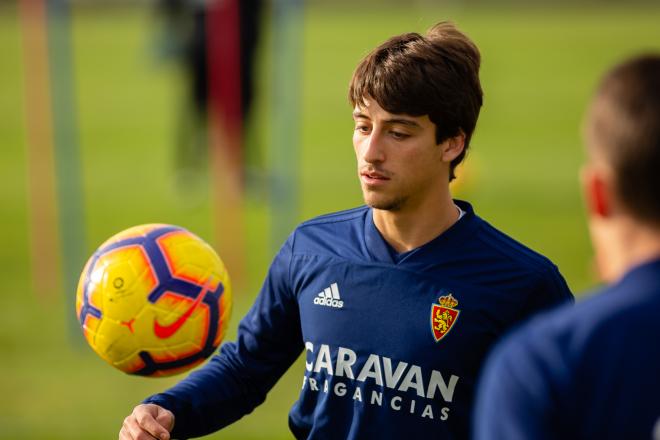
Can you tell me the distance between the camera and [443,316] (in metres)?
3.49

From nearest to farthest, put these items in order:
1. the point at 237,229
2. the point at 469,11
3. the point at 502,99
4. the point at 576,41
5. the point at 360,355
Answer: the point at 360,355, the point at 237,229, the point at 502,99, the point at 576,41, the point at 469,11

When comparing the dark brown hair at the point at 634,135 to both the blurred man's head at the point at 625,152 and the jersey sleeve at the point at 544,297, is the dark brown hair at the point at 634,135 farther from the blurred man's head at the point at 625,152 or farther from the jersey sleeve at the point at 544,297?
the jersey sleeve at the point at 544,297

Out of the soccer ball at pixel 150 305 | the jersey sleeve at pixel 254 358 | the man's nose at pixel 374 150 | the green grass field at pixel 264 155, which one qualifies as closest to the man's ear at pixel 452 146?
the man's nose at pixel 374 150

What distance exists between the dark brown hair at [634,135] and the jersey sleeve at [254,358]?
178 cm

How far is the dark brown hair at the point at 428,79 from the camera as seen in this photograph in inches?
139

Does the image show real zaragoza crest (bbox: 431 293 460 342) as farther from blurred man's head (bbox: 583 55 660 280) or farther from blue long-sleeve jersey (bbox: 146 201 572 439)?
blurred man's head (bbox: 583 55 660 280)

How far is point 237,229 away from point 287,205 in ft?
A: 5.09

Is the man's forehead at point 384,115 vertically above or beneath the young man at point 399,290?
above

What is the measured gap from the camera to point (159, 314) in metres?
3.99

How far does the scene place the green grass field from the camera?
26.7ft

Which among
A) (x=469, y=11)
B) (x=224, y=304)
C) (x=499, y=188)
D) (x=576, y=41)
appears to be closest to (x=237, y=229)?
(x=499, y=188)

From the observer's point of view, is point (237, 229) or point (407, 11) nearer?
point (237, 229)

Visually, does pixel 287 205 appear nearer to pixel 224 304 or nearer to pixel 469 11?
pixel 224 304

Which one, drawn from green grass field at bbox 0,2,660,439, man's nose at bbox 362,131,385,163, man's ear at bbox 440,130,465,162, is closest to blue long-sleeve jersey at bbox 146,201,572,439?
man's ear at bbox 440,130,465,162
